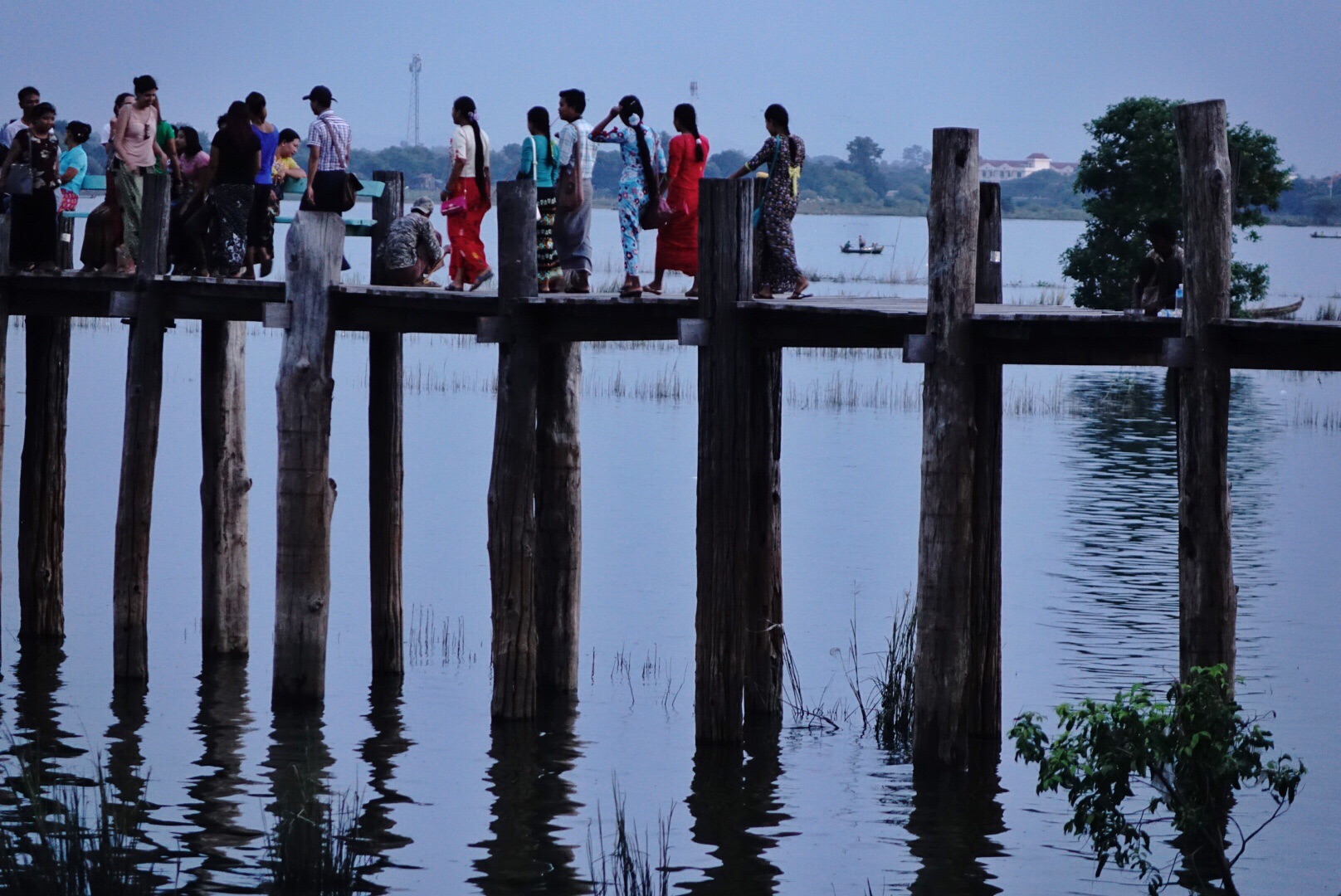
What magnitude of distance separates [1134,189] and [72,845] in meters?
31.6

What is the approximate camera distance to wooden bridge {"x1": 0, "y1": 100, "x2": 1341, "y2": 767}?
1045 centimetres

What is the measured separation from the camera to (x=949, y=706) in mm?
11516

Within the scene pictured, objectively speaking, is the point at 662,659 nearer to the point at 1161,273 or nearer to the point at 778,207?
the point at 778,207

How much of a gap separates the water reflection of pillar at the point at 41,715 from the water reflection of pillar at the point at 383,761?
1814mm

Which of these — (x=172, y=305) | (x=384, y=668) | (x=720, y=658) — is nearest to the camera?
(x=720, y=658)

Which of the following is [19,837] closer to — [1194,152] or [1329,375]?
[1194,152]

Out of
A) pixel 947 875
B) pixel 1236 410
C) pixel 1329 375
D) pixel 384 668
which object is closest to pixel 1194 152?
pixel 947 875

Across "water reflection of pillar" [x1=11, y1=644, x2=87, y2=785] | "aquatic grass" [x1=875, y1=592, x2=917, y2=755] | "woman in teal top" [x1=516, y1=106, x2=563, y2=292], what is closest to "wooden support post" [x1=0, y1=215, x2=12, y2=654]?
"water reflection of pillar" [x1=11, y1=644, x2=87, y2=785]

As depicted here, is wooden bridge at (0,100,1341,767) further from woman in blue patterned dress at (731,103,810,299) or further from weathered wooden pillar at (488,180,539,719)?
woman in blue patterned dress at (731,103,810,299)

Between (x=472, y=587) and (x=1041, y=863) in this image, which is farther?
(x=472, y=587)

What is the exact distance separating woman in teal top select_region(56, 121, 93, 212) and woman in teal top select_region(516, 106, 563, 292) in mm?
4130

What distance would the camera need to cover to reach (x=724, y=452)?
12195mm

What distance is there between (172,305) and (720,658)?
15.8ft

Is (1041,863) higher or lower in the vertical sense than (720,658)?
lower
